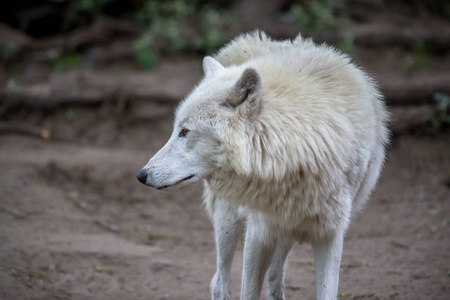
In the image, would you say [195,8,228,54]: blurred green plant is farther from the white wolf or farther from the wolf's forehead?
the wolf's forehead

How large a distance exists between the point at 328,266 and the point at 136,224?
345 cm

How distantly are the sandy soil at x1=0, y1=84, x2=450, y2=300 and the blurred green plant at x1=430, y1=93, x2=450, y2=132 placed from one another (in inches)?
7.8

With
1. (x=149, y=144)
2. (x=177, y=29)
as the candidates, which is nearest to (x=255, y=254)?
(x=149, y=144)

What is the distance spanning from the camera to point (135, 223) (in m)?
6.04

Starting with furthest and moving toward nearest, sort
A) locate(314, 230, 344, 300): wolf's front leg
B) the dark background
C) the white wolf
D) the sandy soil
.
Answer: the dark background, the sandy soil, locate(314, 230, 344, 300): wolf's front leg, the white wolf

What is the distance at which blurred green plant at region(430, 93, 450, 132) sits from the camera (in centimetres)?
749

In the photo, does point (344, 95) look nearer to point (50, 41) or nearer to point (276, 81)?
point (276, 81)

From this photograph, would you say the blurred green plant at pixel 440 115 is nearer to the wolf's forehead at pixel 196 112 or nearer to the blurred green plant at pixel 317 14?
the blurred green plant at pixel 317 14

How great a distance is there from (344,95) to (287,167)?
26.2 inches

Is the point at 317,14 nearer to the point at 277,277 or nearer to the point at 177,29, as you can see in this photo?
the point at 177,29

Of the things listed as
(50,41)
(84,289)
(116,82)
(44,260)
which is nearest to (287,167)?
(84,289)

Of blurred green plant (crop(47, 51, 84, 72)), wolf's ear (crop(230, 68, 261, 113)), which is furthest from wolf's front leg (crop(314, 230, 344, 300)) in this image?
blurred green plant (crop(47, 51, 84, 72))

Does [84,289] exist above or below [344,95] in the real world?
below

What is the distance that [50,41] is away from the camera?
9.74 meters
